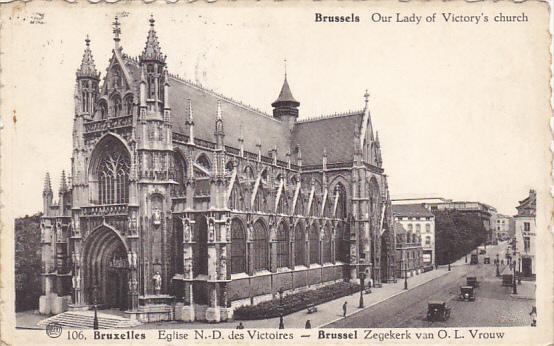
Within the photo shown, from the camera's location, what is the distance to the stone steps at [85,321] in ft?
97.9

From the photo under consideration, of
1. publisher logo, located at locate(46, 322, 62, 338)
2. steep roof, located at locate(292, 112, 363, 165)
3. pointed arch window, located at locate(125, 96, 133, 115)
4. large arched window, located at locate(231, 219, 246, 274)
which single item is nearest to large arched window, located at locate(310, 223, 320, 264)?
steep roof, located at locate(292, 112, 363, 165)

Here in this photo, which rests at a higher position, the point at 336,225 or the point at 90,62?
the point at 90,62

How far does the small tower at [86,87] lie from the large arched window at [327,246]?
22200mm

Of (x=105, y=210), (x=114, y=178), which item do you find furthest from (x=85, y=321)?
(x=114, y=178)

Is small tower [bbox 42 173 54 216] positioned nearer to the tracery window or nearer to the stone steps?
the tracery window

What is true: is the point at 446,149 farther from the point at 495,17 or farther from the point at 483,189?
the point at 495,17

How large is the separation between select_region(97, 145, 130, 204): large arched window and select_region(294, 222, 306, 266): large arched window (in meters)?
14.5

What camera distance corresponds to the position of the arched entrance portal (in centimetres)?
3334

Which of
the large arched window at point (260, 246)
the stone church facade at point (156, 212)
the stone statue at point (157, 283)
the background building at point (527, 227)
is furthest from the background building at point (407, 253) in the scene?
the stone statue at point (157, 283)

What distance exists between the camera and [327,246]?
47.5 metres

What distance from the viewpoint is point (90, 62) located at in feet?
112

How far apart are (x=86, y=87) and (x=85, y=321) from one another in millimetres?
14114

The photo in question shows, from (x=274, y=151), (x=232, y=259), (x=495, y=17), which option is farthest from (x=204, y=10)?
(x=274, y=151)

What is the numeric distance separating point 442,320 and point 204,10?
19.7 m
